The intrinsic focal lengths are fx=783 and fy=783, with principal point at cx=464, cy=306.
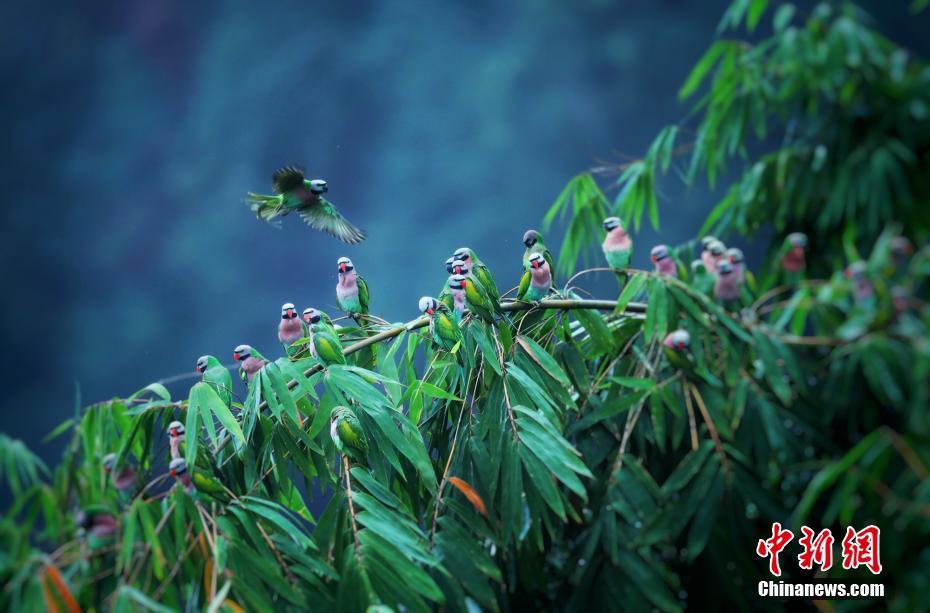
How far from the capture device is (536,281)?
1771 mm

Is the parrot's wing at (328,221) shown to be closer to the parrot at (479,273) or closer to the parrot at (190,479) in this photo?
the parrot at (479,273)

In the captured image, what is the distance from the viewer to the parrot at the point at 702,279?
146 centimetres

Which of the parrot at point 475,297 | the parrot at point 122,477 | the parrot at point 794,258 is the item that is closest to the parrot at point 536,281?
the parrot at point 475,297

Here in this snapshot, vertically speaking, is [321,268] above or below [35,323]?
above

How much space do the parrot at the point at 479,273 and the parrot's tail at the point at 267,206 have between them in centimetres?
64

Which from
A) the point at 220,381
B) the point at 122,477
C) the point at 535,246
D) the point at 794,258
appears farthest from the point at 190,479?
the point at 794,258

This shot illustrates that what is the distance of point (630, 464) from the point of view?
1455mm

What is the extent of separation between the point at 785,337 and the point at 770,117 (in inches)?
15.9

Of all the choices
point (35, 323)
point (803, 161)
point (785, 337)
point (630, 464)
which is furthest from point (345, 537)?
point (35, 323)

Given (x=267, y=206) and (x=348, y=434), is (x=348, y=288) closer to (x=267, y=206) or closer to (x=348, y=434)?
(x=267, y=206)

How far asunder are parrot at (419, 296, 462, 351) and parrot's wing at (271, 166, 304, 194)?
2.00 ft

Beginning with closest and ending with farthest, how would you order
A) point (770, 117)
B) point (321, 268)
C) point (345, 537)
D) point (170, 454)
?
1. point (770, 117)
2. point (345, 537)
3. point (170, 454)
4. point (321, 268)

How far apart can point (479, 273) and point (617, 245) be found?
0.32 m

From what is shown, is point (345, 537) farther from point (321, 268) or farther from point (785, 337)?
point (321, 268)
